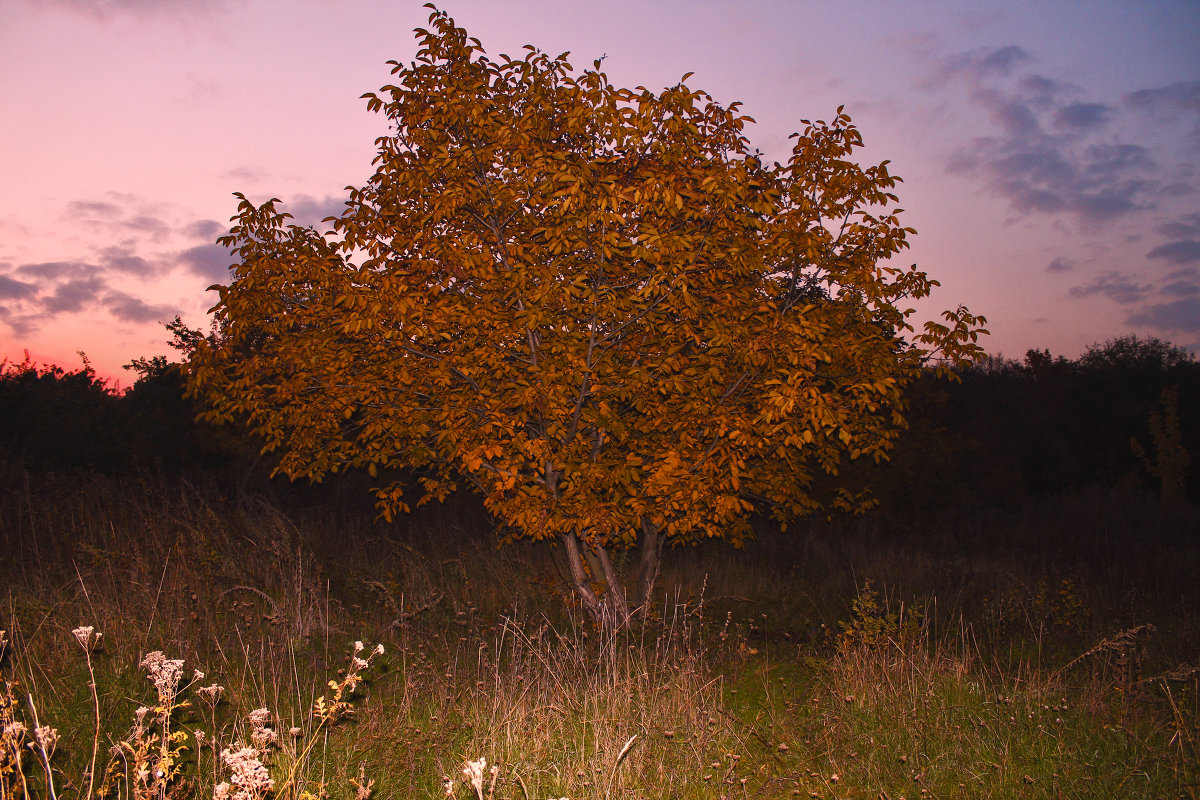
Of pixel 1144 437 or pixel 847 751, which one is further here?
pixel 1144 437

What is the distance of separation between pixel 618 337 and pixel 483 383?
4.61 ft

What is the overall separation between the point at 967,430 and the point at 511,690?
2871 cm

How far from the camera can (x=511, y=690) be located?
4.80 m

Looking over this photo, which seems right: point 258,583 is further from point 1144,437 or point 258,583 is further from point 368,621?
point 1144,437

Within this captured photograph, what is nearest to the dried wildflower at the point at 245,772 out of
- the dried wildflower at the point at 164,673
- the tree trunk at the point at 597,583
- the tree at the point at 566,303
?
the dried wildflower at the point at 164,673

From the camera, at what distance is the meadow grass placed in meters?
3.74

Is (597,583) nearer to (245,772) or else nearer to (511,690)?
(511,690)

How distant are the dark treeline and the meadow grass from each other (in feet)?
7.87

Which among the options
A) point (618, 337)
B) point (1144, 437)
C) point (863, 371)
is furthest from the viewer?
point (1144, 437)

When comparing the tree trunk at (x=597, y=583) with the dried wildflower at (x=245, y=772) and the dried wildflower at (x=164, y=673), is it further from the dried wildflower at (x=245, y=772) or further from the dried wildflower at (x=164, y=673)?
the dried wildflower at (x=245, y=772)

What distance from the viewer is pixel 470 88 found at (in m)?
6.19

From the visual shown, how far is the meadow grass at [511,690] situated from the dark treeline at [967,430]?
2.40 m

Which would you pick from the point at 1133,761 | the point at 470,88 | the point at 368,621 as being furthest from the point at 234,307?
the point at 1133,761

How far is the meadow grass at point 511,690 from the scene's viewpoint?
12.3ft
